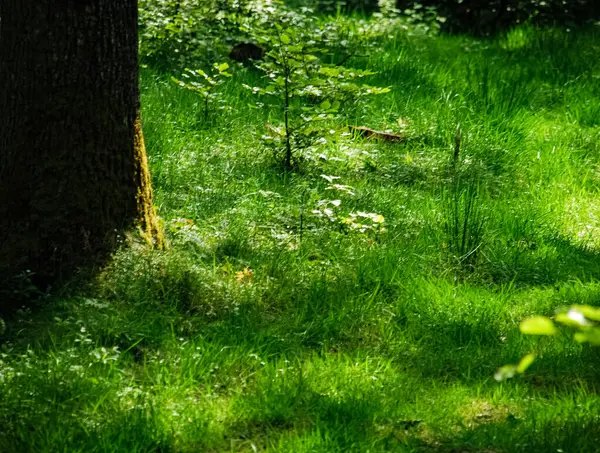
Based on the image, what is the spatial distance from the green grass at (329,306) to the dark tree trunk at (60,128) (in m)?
0.28

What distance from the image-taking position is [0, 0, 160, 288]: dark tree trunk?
460 cm

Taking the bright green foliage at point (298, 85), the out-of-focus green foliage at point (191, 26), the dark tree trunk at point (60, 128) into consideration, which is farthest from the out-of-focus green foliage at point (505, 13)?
the dark tree trunk at point (60, 128)

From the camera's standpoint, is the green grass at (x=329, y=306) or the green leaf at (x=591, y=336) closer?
the green leaf at (x=591, y=336)

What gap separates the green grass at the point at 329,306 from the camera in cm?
375

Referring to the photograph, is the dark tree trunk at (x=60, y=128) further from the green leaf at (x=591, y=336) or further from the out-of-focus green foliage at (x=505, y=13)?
the out-of-focus green foliage at (x=505, y=13)

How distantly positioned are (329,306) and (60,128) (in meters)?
1.66

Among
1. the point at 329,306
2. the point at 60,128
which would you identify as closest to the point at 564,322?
the point at 329,306

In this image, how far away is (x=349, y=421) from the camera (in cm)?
385

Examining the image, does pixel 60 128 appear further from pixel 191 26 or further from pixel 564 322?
pixel 191 26

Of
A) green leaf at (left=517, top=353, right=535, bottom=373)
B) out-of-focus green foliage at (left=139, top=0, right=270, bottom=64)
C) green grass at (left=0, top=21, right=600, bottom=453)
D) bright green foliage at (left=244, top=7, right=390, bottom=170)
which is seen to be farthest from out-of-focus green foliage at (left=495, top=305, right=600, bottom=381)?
out-of-focus green foliage at (left=139, top=0, right=270, bottom=64)

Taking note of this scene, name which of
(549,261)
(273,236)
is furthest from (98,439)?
(549,261)

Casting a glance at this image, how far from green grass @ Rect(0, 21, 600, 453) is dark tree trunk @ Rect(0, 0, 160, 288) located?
0.28m

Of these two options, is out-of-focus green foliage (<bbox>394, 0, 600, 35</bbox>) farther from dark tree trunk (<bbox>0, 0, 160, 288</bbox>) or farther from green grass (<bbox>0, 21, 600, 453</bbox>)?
dark tree trunk (<bbox>0, 0, 160, 288</bbox>)

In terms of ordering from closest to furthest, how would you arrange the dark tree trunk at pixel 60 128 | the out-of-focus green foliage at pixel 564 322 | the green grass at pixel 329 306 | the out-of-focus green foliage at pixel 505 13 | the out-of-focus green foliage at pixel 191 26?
the out-of-focus green foliage at pixel 564 322 < the green grass at pixel 329 306 < the dark tree trunk at pixel 60 128 < the out-of-focus green foliage at pixel 191 26 < the out-of-focus green foliage at pixel 505 13
